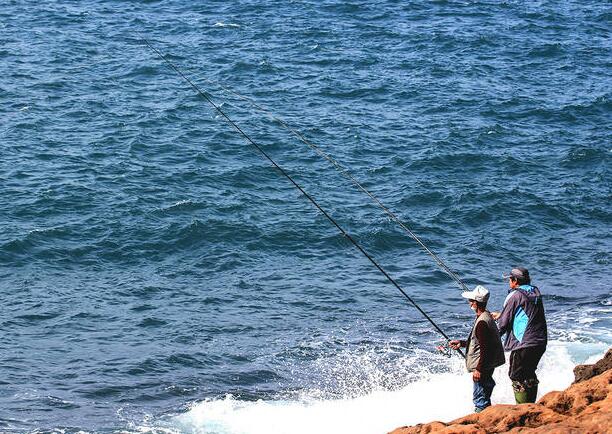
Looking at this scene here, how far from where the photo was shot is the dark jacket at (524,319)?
35.9 ft

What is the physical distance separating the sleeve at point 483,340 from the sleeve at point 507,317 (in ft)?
1.21

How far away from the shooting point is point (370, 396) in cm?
1617

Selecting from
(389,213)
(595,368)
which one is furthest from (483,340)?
(389,213)

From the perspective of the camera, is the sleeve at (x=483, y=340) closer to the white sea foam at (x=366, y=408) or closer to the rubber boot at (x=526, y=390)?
the rubber boot at (x=526, y=390)

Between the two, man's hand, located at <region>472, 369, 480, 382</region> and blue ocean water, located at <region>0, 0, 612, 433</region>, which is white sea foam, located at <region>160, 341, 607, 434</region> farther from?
man's hand, located at <region>472, 369, 480, 382</region>

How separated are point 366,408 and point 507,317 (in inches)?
204

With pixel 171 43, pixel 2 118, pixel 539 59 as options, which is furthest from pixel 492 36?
pixel 2 118

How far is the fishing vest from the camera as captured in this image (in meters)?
10.7

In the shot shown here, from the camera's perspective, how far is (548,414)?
952 cm

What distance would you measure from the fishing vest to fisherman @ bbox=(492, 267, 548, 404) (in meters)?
0.28

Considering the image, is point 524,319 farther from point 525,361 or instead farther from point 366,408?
point 366,408

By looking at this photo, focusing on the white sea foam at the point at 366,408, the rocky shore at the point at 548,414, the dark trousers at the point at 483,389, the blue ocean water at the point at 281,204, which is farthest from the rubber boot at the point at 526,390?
the blue ocean water at the point at 281,204

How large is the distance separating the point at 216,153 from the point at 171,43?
1018 cm

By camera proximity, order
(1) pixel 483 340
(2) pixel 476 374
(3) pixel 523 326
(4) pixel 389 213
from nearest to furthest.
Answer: (1) pixel 483 340
(2) pixel 476 374
(3) pixel 523 326
(4) pixel 389 213
